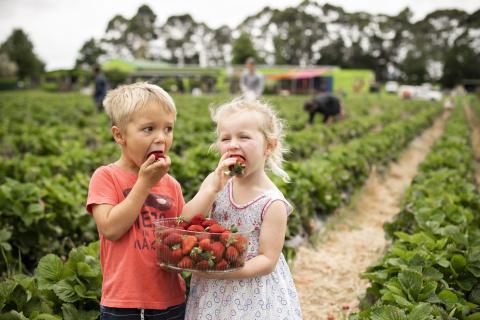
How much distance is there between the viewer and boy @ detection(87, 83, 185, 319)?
190cm

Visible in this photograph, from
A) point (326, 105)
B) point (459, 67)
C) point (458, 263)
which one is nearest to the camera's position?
point (458, 263)

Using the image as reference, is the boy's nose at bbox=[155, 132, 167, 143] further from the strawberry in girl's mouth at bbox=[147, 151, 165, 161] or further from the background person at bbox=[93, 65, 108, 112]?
the background person at bbox=[93, 65, 108, 112]

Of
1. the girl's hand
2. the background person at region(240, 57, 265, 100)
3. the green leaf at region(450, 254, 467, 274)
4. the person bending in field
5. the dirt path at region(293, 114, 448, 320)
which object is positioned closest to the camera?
the girl's hand

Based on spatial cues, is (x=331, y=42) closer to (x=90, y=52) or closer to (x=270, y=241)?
(x=90, y=52)

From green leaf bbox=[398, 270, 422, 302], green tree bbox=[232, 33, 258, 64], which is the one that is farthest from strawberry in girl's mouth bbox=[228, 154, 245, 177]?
green tree bbox=[232, 33, 258, 64]

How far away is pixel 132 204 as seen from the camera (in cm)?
186

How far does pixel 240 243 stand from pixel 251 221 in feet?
1.01

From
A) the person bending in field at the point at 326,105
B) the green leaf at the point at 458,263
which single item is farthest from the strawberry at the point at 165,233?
the person bending in field at the point at 326,105

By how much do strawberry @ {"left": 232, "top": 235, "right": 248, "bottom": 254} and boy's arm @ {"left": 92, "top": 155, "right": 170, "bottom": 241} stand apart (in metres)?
0.38

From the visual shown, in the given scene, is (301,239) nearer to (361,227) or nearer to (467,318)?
(361,227)

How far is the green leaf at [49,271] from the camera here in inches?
99.7

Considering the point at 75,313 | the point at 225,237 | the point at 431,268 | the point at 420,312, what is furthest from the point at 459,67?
the point at 225,237

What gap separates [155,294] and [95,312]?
2.11 ft

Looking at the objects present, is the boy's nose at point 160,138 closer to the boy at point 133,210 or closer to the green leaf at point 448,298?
the boy at point 133,210
